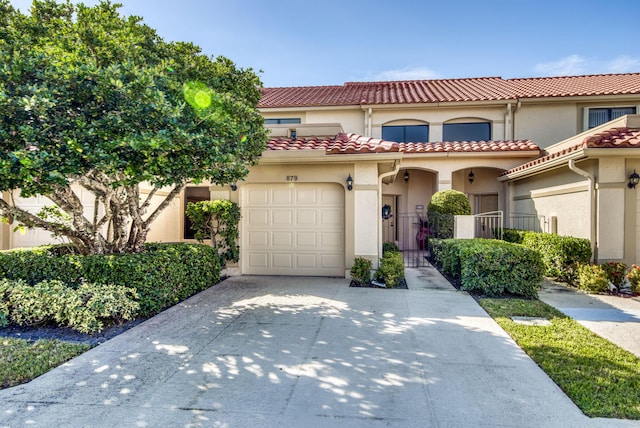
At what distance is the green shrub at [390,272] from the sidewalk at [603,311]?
9.47 feet

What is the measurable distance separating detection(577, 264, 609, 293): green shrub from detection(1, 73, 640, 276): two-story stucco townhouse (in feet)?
2.45

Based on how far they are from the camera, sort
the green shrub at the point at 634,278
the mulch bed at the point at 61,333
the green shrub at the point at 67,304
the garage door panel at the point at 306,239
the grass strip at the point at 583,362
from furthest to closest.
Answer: the garage door panel at the point at 306,239
the green shrub at the point at 634,278
the green shrub at the point at 67,304
the mulch bed at the point at 61,333
the grass strip at the point at 583,362

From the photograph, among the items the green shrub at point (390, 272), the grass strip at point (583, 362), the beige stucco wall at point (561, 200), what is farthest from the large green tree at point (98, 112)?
the beige stucco wall at point (561, 200)

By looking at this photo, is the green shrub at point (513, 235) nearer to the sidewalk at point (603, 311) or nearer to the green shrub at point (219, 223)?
the sidewalk at point (603, 311)

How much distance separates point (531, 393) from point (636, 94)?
1643cm

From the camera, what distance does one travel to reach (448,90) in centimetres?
1669

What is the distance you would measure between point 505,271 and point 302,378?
208 inches

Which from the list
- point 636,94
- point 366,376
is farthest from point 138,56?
point 636,94

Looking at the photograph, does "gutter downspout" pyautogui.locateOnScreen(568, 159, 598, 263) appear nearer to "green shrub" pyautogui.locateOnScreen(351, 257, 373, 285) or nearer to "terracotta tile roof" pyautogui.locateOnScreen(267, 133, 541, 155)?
"terracotta tile roof" pyautogui.locateOnScreen(267, 133, 541, 155)

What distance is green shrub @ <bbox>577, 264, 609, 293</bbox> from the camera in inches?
286

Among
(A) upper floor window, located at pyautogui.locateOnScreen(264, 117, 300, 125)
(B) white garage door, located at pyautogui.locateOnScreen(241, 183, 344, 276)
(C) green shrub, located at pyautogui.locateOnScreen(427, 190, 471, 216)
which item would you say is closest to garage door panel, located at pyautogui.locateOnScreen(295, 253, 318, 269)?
(B) white garage door, located at pyautogui.locateOnScreen(241, 183, 344, 276)

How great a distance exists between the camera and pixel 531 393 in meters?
3.31

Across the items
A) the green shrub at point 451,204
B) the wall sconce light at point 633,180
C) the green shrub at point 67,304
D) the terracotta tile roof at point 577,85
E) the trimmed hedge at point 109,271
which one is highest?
the terracotta tile roof at point 577,85

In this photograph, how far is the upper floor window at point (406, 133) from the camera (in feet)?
50.4
